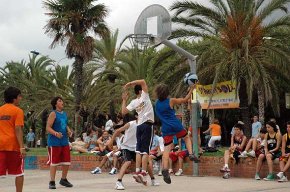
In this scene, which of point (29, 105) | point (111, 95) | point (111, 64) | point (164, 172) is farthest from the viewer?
point (29, 105)

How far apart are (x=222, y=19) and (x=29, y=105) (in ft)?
63.9

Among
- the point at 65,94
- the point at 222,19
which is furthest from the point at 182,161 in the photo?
the point at 65,94

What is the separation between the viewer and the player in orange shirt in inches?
341

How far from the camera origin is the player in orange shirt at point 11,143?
8656 mm

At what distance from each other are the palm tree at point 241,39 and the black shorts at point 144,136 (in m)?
11.2

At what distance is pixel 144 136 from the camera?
1074 centimetres

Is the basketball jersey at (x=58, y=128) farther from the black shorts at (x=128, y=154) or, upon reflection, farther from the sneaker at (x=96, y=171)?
the sneaker at (x=96, y=171)

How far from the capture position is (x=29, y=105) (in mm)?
38312

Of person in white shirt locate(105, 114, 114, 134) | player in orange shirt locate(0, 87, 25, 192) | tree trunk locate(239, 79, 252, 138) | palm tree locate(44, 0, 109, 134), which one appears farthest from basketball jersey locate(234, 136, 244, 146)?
palm tree locate(44, 0, 109, 134)

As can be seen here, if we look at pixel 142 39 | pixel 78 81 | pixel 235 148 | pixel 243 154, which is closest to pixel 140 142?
pixel 243 154

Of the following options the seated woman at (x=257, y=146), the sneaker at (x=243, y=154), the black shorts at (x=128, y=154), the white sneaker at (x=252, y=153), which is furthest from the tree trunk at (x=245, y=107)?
the black shorts at (x=128, y=154)

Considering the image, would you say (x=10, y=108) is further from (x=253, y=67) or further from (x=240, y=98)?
(x=240, y=98)

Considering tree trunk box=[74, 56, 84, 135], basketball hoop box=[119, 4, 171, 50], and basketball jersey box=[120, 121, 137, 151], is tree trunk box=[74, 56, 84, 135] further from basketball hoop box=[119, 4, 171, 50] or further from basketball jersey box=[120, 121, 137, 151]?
basketball jersey box=[120, 121, 137, 151]

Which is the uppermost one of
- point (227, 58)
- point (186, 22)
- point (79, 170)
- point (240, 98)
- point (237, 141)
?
point (186, 22)
